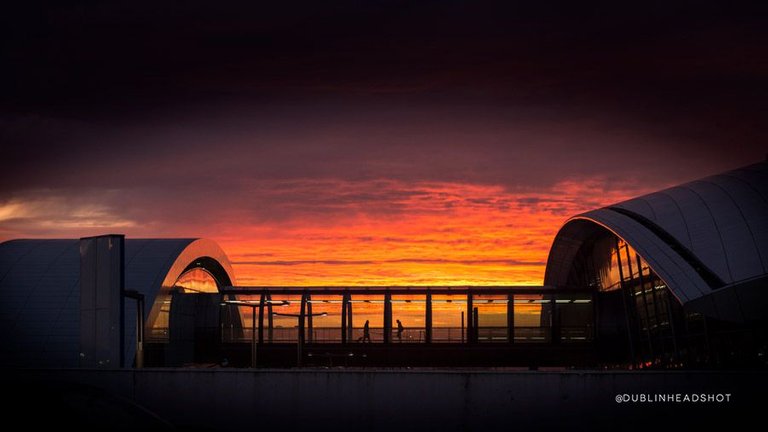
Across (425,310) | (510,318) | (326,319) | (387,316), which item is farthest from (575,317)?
(326,319)

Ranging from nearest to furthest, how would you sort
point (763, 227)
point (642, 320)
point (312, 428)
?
point (312, 428)
point (763, 227)
point (642, 320)

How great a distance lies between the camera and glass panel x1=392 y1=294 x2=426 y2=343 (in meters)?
46.1

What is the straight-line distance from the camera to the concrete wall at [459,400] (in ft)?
57.7

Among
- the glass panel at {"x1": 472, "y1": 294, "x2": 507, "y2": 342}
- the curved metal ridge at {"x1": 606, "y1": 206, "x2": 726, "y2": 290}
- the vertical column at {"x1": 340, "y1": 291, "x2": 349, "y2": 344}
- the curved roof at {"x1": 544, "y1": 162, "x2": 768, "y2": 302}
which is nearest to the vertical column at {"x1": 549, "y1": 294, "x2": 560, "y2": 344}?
the glass panel at {"x1": 472, "y1": 294, "x2": 507, "y2": 342}

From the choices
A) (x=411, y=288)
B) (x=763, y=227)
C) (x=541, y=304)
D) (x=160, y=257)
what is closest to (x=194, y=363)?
(x=160, y=257)

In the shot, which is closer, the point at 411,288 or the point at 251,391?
the point at 251,391

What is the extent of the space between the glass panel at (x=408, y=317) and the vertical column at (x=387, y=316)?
265 millimetres

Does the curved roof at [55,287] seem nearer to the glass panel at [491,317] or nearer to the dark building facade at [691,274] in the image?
the glass panel at [491,317]

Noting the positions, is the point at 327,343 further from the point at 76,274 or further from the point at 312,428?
the point at 312,428

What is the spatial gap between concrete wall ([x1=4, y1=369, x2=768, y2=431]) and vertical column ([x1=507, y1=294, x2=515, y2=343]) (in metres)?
27.4

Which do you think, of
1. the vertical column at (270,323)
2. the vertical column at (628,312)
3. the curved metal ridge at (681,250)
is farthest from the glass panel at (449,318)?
the curved metal ridge at (681,250)

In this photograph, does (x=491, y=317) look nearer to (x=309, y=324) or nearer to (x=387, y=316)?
(x=387, y=316)

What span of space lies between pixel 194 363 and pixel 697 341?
25.3 m

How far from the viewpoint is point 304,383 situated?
18.2 meters
